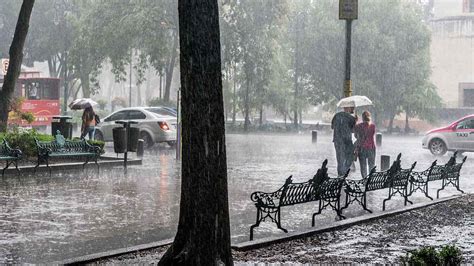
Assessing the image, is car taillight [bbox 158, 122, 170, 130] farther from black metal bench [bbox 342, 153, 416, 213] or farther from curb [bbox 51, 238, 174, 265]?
curb [bbox 51, 238, 174, 265]

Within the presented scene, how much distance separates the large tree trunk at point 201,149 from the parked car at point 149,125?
21.0 metres

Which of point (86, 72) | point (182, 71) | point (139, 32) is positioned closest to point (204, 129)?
point (182, 71)

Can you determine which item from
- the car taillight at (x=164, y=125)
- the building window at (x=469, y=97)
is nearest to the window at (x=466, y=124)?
the car taillight at (x=164, y=125)

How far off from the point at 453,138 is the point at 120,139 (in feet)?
44.9

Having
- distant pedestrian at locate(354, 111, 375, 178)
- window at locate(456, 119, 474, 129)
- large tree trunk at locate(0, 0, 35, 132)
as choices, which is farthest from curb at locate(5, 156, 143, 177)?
window at locate(456, 119, 474, 129)

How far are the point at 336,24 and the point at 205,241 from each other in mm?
45754

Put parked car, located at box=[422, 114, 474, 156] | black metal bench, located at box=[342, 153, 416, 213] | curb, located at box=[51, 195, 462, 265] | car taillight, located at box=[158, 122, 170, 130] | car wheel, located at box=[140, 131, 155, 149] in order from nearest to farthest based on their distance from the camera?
curb, located at box=[51, 195, 462, 265]
black metal bench, located at box=[342, 153, 416, 213]
parked car, located at box=[422, 114, 474, 156]
car taillight, located at box=[158, 122, 170, 130]
car wheel, located at box=[140, 131, 155, 149]

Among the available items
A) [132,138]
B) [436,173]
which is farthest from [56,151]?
[436,173]

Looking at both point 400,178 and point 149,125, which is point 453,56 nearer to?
point 149,125

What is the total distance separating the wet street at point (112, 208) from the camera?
30.9 ft

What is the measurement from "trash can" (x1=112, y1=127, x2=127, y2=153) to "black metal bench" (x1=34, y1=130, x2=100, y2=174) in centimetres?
85

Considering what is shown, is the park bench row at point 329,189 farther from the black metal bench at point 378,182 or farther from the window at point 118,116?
the window at point 118,116

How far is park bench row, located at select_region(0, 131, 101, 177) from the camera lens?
661 inches

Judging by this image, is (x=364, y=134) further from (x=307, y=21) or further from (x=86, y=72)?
(x=307, y=21)
